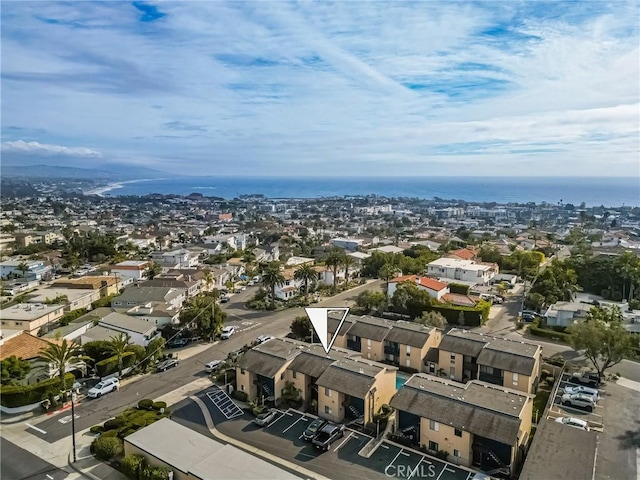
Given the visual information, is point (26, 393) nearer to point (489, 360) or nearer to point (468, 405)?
point (468, 405)

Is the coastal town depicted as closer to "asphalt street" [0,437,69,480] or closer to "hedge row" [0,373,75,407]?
"hedge row" [0,373,75,407]

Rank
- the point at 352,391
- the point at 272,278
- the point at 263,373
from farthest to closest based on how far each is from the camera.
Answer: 1. the point at 272,278
2. the point at 263,373
3. the point at 352,391

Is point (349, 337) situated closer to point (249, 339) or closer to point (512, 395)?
point (249, 339)

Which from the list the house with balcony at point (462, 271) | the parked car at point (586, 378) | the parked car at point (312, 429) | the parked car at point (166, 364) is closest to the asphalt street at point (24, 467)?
the parked car at point (166, 364)

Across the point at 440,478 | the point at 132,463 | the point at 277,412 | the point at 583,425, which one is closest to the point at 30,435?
the point at 132,463

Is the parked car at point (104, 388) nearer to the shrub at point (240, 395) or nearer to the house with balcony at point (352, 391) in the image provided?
the shrub at point (240, 395)

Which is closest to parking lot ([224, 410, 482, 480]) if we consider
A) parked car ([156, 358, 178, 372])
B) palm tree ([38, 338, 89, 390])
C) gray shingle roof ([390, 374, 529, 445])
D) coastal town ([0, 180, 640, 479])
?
coastal town ([0, 180, 640, 479])

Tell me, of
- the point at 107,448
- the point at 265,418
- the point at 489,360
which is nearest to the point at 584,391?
the point at 489,360
